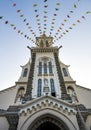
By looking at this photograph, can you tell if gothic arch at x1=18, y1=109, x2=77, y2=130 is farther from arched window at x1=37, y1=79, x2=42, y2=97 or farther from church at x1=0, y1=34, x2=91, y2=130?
arched window at x1=37, y1=79, x2=42, y2=97

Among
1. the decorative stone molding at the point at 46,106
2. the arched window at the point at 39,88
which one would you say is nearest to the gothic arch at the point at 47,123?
the decorative stone molding at the point at 46,106

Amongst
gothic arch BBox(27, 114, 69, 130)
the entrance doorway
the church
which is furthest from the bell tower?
the entrance doorway

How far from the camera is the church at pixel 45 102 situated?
38.8 feet

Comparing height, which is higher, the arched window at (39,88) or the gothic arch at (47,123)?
the arched window at (39,88)

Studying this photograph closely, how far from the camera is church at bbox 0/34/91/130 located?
11828 mm

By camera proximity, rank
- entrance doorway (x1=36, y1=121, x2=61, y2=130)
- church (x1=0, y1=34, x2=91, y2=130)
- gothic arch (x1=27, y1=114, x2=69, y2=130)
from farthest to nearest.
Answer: entrance doorway (x1=36, y1=121, x2=61, y2=130) < church (x1=0, y1=34, x2=91, y2=130) < gothic arch (x1=27, y1=114, x2=69, y2=130)

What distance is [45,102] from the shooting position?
13031 mm

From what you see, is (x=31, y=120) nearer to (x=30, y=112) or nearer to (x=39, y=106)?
(x=30, y=112)

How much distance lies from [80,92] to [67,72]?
4.92 metres

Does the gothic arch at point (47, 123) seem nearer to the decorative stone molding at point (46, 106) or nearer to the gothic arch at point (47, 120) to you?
the gothic arch at point (47, 120)

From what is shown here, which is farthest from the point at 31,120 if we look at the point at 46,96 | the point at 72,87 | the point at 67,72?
the point at 67,72

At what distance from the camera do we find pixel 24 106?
12742 millimetres

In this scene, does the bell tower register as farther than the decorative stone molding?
Yes

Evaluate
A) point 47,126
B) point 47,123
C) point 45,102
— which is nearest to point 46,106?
point 45,102
